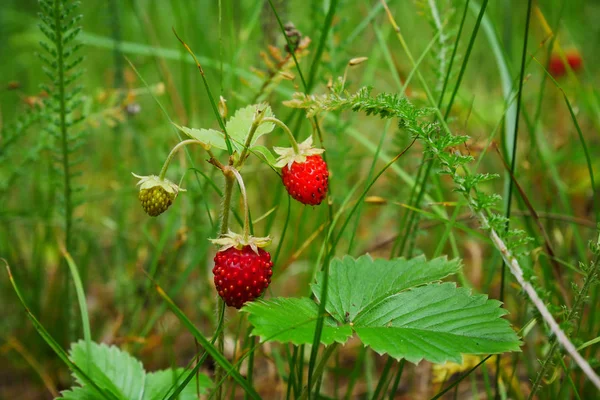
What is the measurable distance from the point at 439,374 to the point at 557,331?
0.61 metres

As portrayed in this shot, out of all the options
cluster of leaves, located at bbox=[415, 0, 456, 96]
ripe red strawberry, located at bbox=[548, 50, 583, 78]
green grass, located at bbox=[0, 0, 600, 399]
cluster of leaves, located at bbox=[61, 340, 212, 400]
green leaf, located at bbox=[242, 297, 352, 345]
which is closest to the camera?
green leaf, located at bbox=[242, 297, 352, 345]

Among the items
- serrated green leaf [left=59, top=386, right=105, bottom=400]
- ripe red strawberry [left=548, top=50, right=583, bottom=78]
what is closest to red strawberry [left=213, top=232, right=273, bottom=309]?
serrated green leaf [left=59, top=386, right=105, bottom=400]

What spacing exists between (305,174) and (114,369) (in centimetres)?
60

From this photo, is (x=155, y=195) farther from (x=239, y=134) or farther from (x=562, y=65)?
(x=562, y=65)

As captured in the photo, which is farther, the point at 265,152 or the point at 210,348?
the point at 265,152

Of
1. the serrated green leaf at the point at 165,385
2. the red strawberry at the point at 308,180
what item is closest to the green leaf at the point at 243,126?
the red strawberry at the point at 308,180

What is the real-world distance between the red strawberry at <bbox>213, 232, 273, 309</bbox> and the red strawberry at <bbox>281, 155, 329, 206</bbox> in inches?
3.7

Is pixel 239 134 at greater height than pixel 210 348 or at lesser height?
greater

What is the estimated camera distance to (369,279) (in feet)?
3.45

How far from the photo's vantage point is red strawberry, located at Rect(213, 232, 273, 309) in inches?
34.9

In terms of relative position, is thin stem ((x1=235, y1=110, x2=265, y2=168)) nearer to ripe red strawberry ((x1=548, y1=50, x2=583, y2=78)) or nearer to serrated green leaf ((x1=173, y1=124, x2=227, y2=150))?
serrated green leaf ((x1=173, y1=124, x2=227, y2=150))

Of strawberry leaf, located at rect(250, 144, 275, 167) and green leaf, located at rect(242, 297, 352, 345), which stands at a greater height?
strawberry leaf, located at rect(250, 144, 275, 167)

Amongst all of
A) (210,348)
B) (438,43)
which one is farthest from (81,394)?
(438,43)

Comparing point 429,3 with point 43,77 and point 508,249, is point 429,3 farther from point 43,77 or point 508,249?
point 43,77
